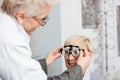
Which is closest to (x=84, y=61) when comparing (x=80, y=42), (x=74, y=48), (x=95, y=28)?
(x=74, y=48)

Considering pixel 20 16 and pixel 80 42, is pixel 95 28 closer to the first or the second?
pixel 80 42

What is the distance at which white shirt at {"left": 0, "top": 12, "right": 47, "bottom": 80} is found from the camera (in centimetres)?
97

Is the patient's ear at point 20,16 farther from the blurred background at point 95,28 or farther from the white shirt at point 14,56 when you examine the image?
the blurred background at point 95,28

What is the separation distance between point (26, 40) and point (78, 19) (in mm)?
985

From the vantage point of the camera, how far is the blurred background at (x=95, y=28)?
187 centimetres

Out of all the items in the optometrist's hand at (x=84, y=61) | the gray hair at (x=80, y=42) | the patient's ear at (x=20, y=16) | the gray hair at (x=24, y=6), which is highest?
the gray hair at (x=24, y=6)

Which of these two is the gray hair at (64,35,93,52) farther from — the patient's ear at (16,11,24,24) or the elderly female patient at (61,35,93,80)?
the patient's ear at (16,11,24,24)

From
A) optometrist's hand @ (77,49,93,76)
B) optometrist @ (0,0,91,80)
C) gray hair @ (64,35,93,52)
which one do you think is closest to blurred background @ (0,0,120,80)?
gray hair @ (64,35,93,52)

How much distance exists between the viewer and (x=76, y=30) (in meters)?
2.00

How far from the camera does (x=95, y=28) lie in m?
1.99

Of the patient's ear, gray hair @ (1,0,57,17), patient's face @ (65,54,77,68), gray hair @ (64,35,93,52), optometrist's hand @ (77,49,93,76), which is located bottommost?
patient's face @ (65,54,77,68)

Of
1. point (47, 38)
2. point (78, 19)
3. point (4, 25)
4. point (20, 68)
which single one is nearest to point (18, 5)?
point (4, 25)

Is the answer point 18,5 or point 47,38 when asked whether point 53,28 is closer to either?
point 47,38

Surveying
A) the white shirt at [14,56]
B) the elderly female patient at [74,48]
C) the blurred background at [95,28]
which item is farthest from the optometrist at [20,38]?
the blurred background at [95,28]
